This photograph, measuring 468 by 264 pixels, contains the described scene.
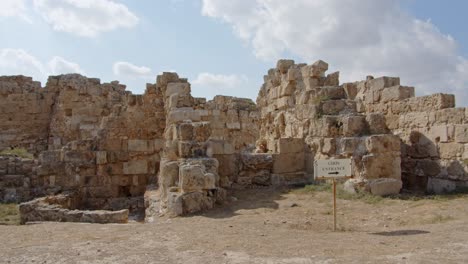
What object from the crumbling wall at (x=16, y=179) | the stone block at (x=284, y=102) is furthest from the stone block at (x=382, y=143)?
the crumbling wall at (x=16, y=179)

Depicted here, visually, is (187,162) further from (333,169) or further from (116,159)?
(116,159)

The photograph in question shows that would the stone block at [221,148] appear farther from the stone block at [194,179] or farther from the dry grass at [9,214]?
the dry grass at [9,214]

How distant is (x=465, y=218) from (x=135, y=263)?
4.80 m

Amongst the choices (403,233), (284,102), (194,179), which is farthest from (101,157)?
(403,233)

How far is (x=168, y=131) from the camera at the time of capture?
9688 mm

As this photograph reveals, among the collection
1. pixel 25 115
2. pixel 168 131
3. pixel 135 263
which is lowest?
pixel 135 263

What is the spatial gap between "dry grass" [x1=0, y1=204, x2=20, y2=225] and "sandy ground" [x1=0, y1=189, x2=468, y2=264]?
1442 mm

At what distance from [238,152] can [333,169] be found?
4390 mm

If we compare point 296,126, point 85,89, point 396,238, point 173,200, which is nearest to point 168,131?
point 173,200

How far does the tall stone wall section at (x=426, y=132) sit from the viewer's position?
28.5ft

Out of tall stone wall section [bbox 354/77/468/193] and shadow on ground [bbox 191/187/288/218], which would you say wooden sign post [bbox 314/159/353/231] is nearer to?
shadow on ground [bbox 191/187/288/218]

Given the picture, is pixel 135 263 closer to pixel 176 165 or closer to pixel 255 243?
pixel 255 243

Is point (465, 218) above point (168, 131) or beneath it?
beneath

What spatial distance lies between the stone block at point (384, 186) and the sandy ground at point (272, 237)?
1.76 feet
